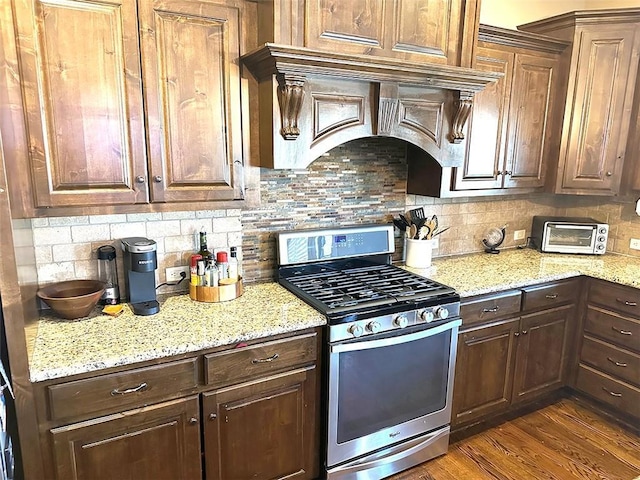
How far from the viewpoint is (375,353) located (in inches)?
84.0

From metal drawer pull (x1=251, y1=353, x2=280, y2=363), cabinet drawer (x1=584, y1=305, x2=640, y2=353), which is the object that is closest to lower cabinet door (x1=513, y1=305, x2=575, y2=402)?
cabinet drawer (x1=584, y1=305, x2=640, y2=353)

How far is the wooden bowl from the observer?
185 cm

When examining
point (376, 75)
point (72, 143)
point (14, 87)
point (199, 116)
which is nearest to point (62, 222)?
point (72, 143)

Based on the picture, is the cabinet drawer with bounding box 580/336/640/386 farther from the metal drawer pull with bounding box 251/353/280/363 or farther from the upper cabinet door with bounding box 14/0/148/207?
the upper cabinet door with bounding box 14/0/148/207

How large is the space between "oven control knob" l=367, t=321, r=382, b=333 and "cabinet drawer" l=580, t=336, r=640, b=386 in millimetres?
1716

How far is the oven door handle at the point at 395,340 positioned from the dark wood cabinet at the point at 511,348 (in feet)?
0.55

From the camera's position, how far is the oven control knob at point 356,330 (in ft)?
6.67

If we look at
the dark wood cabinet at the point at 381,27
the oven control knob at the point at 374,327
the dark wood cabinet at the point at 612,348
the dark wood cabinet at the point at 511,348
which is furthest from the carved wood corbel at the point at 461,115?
the dark wood cabinet at the point at 612,348

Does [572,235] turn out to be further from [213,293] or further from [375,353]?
[213,293]

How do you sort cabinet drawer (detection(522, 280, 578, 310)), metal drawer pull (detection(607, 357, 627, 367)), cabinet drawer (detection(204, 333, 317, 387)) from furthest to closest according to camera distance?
metal drawer pull (detection(607, 357, 627, 367))
cabinet drawer (detection(522, 280, 578, 310))
cabinet drawer (detection(204, 333, 317, 387))

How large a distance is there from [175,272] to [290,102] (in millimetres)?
1019

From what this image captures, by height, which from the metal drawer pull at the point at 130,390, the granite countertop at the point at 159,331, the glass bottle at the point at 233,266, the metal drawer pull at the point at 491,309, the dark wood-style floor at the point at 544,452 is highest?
the glass bottle at the point at 233,266

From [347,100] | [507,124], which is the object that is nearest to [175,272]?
[347,100]

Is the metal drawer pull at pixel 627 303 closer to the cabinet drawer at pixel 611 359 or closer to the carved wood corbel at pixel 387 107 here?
the cabinet drawer at pixel 611 359
